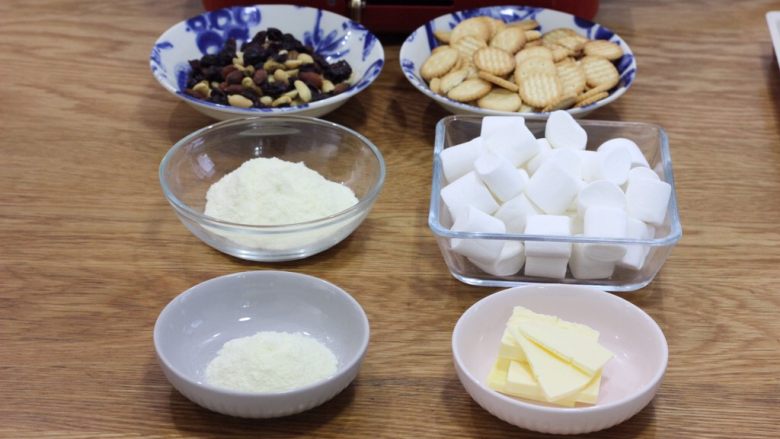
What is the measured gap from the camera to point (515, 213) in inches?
40.4

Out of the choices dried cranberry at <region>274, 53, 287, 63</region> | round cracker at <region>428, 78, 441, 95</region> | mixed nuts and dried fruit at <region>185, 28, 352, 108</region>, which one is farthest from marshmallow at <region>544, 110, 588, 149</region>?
dried cranberry at <region>274, 53, 287, 63</region>

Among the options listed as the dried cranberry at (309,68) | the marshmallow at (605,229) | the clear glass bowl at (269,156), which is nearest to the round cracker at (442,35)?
the dried cranberry at (309,68)

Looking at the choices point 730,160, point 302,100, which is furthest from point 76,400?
point 730,160

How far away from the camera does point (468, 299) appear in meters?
1.04

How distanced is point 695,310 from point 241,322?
1.68ft

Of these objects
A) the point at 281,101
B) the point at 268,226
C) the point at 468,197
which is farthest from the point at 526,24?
the point at 268,226

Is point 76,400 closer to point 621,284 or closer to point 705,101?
point 621,284

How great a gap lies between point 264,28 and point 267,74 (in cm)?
18

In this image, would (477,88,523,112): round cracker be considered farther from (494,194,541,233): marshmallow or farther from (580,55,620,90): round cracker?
(494,194,541,233): marshmallow

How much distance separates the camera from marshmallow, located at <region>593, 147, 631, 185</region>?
3.46 feet

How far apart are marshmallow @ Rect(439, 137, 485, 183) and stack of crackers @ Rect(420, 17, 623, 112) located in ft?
0.67

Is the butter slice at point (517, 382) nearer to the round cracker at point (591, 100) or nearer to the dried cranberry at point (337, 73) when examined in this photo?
the round cracker at point (591, 100)

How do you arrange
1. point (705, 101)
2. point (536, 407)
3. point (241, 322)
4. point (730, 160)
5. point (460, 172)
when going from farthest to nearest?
point (705, 101), point (730, 160), point (460, 172), point (241, 322), point (536, 407)

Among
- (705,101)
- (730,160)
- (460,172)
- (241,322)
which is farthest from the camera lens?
(705,101)
